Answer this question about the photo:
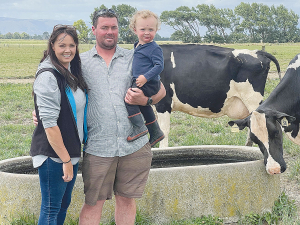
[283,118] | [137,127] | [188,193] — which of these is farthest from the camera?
[283,118]

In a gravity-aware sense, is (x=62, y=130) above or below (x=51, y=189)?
above

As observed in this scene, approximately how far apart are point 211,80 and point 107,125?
358 cm

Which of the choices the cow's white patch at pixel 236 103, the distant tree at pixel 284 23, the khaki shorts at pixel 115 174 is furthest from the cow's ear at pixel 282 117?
the distant tree at pixel 284 23

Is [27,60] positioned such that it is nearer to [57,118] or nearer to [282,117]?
[282,117]

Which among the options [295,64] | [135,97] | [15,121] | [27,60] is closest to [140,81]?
[135,97]

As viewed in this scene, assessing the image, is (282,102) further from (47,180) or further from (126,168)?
(47,180)

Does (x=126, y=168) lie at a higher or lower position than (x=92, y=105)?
lower

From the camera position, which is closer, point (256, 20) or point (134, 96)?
point (134, 96)

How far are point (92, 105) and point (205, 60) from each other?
3.70 metres

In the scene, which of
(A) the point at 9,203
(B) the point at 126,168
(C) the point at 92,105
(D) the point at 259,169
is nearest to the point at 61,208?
(B) the point at 126,168

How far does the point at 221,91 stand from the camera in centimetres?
638

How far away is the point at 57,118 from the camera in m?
2.82

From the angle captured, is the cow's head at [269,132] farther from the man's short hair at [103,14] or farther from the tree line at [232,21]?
the tree line at [232,21]

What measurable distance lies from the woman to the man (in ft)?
0.46
